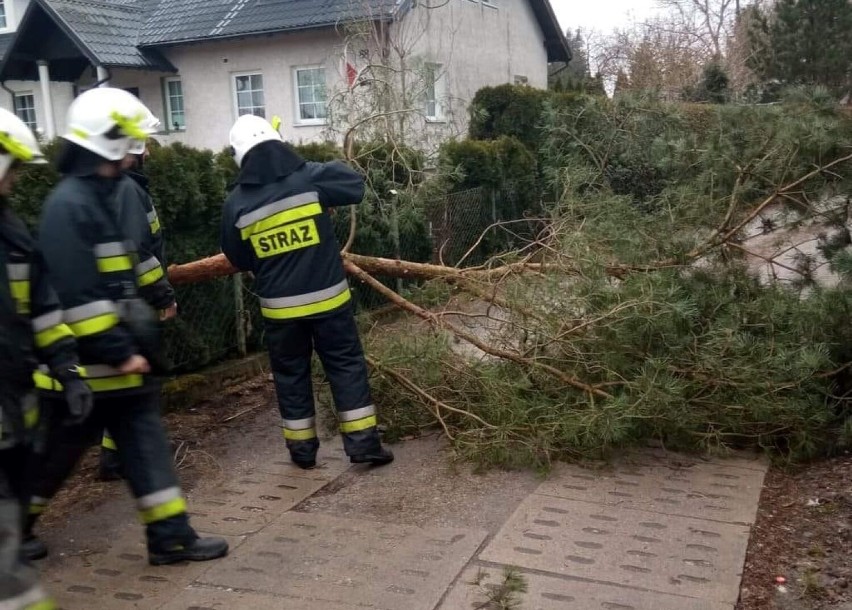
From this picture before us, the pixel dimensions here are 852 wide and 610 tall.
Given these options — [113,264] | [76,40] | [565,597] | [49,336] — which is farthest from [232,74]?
[565,597]

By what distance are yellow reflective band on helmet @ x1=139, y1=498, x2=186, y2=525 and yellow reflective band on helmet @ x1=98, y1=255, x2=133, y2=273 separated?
3.09 feet

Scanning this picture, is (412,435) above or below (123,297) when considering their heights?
below

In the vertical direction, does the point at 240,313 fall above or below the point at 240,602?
above

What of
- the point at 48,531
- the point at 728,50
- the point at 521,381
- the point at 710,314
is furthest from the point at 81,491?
the point at 728,50

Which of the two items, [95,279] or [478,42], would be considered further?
[478,42]

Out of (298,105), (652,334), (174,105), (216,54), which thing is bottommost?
(652,334)

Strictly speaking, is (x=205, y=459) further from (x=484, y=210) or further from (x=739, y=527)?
(x=484, y=210)

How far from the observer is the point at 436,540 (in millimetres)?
3826

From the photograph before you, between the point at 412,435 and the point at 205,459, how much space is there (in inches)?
47.6

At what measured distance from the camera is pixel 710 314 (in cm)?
501

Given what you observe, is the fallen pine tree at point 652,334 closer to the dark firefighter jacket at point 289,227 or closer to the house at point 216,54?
the dark firefighter jacket at point 289,227

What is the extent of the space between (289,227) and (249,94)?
1516 cm

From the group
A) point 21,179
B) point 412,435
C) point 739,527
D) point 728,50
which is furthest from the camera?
point 728,50

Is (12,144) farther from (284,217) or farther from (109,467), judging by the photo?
(109,467)
